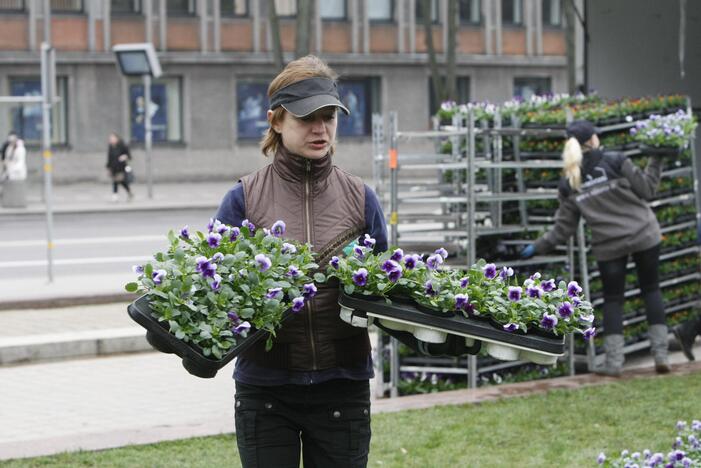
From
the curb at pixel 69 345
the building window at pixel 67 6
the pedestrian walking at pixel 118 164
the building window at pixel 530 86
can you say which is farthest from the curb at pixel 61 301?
the building window at pixel 530 86

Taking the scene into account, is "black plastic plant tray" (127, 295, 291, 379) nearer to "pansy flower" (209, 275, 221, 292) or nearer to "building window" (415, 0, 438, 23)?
"pansy flower" (209, 275, 221, 292)

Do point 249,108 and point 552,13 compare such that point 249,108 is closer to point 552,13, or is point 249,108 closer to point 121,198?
point 121,198

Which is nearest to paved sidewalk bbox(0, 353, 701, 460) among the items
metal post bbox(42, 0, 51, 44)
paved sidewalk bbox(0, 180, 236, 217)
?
paved sidewalk bbox(0, 180, 236, 217)

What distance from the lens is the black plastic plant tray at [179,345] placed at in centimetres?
377

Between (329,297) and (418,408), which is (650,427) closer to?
(418,408)

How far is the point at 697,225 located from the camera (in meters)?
11.3

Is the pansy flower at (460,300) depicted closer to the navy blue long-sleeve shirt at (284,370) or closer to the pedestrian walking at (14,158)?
the navy blue long-sleeve shirt at (284,370)

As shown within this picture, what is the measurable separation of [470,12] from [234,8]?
863 cm

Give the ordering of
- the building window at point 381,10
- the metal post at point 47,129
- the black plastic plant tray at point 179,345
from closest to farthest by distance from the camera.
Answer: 1. the black plastic plant tray at point 179,345
2. the metal post at point 47,129
3. the building window at point 381,10

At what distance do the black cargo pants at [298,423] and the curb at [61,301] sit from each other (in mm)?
9256

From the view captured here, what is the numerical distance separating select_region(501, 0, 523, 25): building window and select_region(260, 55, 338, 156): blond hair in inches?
1712

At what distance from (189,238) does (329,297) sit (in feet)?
1.56

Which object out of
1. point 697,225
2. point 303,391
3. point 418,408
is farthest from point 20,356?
point 303,391

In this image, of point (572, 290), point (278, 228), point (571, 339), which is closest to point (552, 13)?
point (571, 339)
